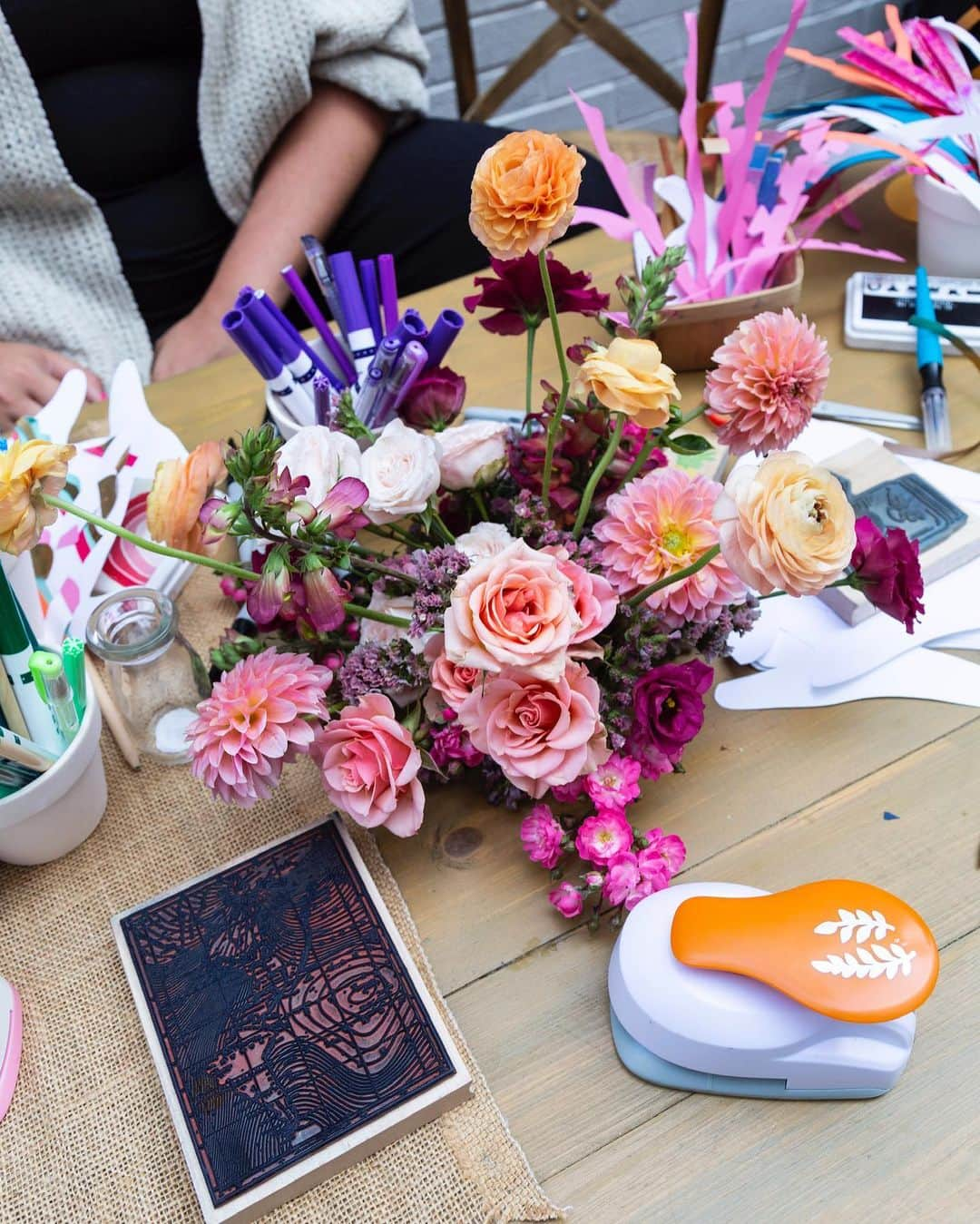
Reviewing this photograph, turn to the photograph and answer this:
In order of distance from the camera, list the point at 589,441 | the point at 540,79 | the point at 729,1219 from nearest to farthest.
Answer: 1. the point at 729,1219
2. the point at 589,441
3. the point at 540,79

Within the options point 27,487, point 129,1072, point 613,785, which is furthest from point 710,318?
point 129,1072

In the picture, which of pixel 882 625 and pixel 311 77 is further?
pixel 311 77

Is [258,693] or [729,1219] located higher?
[258,693]

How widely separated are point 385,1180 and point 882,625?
0.39 metres

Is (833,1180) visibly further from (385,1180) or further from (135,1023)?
(135,1023)

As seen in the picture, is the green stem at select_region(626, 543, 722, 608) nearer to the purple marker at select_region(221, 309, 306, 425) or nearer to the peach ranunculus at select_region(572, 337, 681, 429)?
the peach ranunculus at select_region(572, 337, 681, 429)

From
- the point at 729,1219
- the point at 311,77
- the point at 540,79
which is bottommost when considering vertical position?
the point at 729,1219

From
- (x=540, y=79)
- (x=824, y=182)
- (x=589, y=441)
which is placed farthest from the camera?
(x=540, y=79)

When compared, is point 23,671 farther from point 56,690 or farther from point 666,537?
point 666,537

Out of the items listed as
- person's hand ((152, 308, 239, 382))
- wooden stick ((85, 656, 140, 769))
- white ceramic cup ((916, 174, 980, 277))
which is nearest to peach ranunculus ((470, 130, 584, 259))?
wooden stick ((85, 656, 140, 769))

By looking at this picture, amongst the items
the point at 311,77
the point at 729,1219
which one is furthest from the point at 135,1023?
the point at 311,77

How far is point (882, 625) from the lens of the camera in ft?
1.77

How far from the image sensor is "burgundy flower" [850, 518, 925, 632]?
38cm

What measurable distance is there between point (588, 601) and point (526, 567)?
0.04 metres
